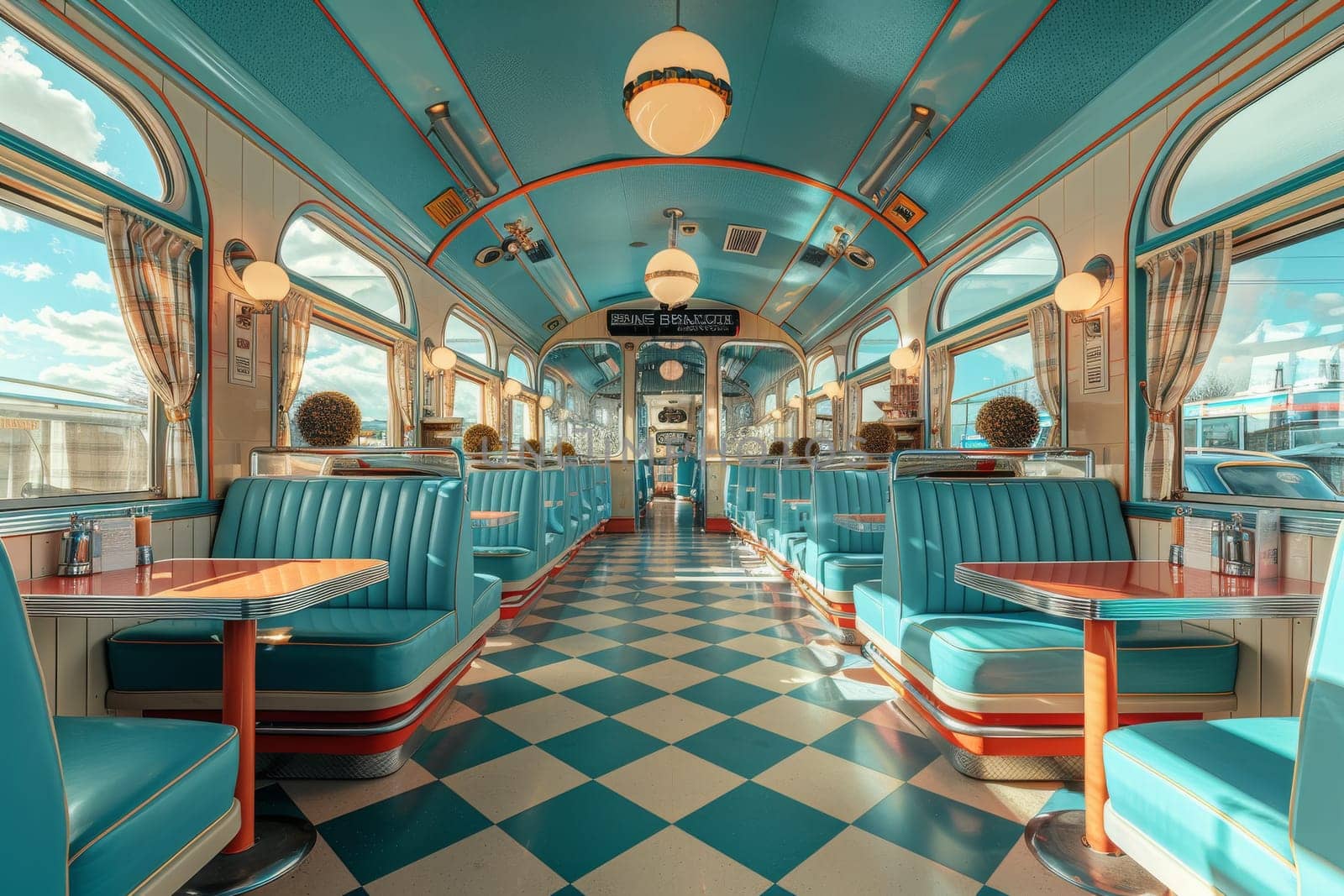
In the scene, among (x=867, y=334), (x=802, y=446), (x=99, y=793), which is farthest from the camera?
(x=802, y=446)

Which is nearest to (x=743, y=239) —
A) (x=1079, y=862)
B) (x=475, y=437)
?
(x=475, y=437)

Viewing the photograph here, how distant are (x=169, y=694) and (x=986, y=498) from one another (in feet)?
10.9

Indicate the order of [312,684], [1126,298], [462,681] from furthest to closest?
[1126,298], [462,681], [312,684]

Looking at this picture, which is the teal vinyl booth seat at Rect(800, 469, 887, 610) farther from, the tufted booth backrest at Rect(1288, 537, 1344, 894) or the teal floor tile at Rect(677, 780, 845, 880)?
the tufted booth backrest at Rect(1288, 537, 1344, 894)

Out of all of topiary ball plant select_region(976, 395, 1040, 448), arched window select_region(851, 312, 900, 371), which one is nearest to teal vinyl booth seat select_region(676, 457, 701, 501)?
arched window select_region(851, 312, 900, 371)

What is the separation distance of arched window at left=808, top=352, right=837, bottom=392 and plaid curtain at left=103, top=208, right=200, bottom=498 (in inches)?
292

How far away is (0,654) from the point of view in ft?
2.82

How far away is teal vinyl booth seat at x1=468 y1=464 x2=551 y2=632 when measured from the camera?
4.06 m

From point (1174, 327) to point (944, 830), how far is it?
2690 millimetres

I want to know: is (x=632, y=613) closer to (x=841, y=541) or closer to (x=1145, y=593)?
(x=841, y=541)

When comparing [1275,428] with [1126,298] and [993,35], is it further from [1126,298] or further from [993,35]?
[993,35]

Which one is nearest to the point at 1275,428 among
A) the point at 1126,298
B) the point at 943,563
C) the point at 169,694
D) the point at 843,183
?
the point at 1126,298

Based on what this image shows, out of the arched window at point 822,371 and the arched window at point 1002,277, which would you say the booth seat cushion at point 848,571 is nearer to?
the arched window at point 1002,277

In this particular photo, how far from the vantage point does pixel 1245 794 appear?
1128mm
